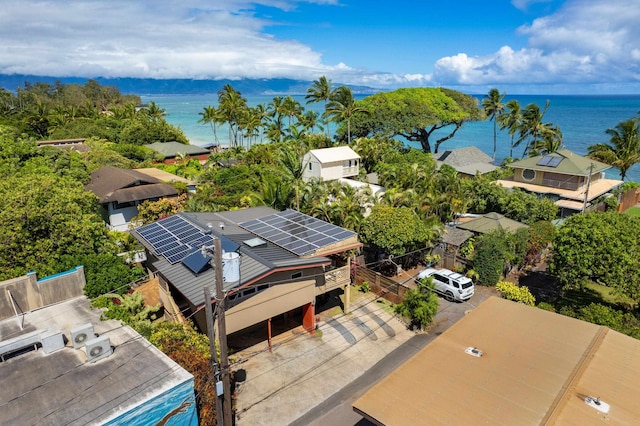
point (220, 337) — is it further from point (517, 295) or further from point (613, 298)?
point (613, 298)

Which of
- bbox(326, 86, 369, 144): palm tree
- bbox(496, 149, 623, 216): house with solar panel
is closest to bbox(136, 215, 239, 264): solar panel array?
bbox(496, 149, 623, 216): house with solar panel

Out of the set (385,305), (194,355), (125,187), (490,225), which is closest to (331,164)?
(490,225)

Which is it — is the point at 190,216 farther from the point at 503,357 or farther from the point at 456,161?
the point at 456,161

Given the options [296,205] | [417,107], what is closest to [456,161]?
[417,107]

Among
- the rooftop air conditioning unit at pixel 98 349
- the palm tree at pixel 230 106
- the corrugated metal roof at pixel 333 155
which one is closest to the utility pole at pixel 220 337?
the rooftop air conditioning unit at pixel 98 349

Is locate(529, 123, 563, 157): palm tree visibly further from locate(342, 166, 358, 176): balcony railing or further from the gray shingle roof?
locate(342, 166, 358, 176): balcony railing
